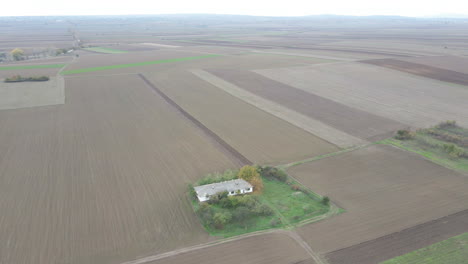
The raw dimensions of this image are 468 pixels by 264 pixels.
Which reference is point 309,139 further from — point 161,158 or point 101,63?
point 101,63

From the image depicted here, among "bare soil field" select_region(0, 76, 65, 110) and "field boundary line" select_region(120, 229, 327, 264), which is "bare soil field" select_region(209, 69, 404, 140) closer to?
"field boundary line" select_region(120, 229, 327, 264)

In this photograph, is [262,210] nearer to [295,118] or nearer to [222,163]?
[222,163]

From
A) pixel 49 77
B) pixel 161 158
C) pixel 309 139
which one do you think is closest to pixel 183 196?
pixel 161 158

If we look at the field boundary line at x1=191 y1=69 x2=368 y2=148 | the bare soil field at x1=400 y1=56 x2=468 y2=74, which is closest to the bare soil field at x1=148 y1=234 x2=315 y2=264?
the field boundary line at x1=191 y1=69 x2=368 y2=148

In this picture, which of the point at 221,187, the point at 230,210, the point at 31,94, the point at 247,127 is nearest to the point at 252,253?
the point at 230,210

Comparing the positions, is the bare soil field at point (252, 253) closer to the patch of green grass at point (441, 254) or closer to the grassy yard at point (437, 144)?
the patch of green grass at point (441, 254)

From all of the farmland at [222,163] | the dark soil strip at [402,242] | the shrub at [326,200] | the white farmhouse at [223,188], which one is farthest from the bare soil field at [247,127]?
the dark soil strip at [402,242]
